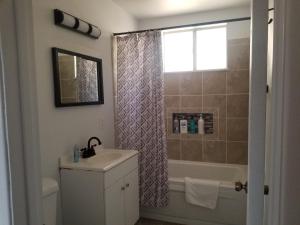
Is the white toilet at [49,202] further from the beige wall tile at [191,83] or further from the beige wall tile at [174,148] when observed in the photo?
the beige wall tile at [191,83]

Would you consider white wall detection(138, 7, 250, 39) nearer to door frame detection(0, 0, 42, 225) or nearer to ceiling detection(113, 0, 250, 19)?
ceiling detection(113, 0, 250, 19)

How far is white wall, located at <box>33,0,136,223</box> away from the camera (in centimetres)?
195

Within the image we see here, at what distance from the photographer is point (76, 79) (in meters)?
2.36

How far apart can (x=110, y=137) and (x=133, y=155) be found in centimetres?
59

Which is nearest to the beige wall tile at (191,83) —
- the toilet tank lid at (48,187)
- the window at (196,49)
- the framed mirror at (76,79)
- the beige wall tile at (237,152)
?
the window at (196,49)

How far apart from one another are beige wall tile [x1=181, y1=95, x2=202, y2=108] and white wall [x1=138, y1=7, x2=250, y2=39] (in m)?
0.92

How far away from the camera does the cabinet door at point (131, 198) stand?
2396 mm

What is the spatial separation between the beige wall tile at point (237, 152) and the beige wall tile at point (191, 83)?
2.81 ft

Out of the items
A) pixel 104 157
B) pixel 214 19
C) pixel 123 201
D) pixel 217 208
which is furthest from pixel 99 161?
pixel 214 19

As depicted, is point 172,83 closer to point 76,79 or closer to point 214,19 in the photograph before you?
point 214,19

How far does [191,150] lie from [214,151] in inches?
12.8

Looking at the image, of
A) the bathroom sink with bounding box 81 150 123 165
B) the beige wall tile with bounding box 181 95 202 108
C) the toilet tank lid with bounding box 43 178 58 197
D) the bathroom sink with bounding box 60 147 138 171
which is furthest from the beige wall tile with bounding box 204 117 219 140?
the toilet tank lid with bounding box 43 178 58 197

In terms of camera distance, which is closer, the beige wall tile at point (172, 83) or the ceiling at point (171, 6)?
the ceiling at point (171, 6)

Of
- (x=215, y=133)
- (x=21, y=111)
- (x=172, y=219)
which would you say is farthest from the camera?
(x=215, y=133)
